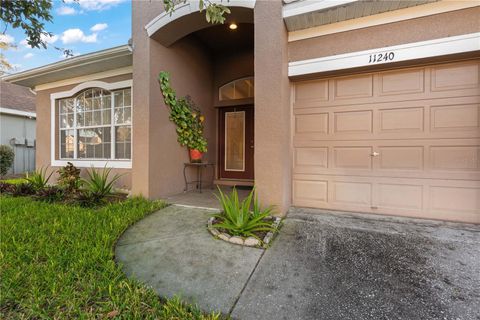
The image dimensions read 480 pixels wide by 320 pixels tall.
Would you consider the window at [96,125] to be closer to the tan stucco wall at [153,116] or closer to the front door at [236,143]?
the tan stucco wall at [153,116]

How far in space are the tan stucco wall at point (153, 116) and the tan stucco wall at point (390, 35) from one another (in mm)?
2729

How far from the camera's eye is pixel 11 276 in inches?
84.1

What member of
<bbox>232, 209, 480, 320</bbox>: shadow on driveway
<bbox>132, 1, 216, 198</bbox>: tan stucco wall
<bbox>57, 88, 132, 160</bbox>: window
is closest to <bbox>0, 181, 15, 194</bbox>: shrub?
<bbox>57, 88, 132, 160</bbox>: window

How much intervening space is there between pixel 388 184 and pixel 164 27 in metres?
4.88

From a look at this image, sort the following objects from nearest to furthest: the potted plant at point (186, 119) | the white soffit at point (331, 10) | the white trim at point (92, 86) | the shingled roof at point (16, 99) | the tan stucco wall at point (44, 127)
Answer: the white soffit at point (331, 10)
the potted plant at point (186, 119)
the white trim at point (92, 86)
the tan stucco wall at point (44, 127)
the shingled roof at point (16, 99)

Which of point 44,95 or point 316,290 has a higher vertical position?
point 44,95

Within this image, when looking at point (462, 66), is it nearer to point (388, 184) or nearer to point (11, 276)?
point (388, 184)

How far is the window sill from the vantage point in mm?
5801

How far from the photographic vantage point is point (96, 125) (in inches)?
249

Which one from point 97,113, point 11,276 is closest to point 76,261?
point 11,276

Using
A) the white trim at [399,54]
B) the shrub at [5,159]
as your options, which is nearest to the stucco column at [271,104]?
the white trim at [399,54]

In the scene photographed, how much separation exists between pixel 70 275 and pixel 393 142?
14.7ft

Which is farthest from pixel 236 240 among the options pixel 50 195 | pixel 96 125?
pixel 96 125

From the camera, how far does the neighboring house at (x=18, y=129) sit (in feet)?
33.3
